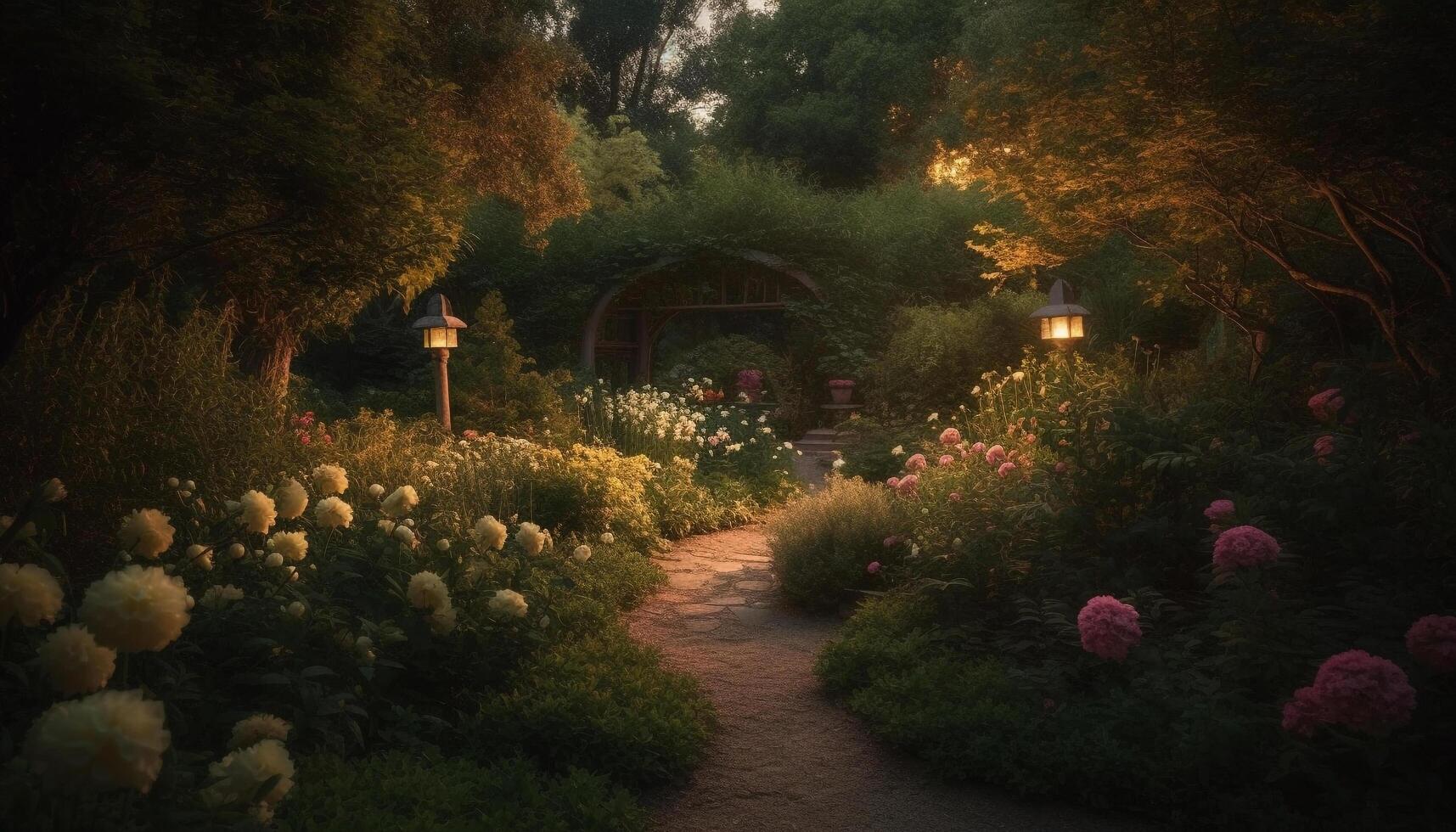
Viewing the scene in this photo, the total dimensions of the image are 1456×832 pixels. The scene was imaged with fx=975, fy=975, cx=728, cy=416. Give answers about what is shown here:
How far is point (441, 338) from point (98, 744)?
7.77 metres

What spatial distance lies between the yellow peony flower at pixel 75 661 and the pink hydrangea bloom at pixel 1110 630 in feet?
A: 9.50

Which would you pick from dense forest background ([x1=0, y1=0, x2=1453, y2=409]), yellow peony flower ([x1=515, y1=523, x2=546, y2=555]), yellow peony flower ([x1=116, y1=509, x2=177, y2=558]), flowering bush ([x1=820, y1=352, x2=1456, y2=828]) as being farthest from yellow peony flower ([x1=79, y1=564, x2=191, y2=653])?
dense forest background ([x1=0, y1=0, x2=1453, y2=409])

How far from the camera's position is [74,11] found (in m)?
3.70

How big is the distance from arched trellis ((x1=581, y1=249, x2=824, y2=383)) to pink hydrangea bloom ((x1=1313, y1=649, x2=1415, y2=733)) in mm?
11932

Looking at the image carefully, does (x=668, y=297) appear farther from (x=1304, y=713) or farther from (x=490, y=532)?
(x=1304, y=713)

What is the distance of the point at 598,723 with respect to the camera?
339cm

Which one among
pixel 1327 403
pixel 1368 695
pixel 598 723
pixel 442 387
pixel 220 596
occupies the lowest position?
pixel 598 723

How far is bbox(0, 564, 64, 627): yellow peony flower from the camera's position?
1665 millimetres

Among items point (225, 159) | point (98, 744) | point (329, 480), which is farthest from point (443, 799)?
point (225, 159)

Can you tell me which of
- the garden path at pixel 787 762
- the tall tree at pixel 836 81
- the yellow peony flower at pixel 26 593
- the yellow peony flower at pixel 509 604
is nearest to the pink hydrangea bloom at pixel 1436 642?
the garden path at pixel 787 762

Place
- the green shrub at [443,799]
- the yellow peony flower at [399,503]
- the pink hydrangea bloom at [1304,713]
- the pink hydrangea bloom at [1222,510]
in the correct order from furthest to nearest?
the pink hydrangea bloom at [1222,510]
the yellow peony flower at [399,503]
the pink hydrangea bloom at [1304,713]
the green shrub at [443,799]

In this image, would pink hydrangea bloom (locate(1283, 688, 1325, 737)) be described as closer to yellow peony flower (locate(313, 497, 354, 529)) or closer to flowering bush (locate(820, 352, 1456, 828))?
flowering bush (locate(820, 352, 1456, 828))

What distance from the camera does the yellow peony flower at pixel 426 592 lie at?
329 centimetres

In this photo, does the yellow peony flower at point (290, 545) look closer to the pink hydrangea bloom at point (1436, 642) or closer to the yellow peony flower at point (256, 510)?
the yellow peony flower at point (256, 510)
